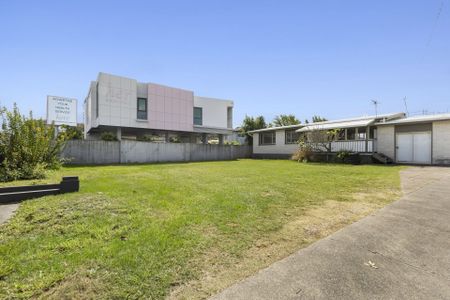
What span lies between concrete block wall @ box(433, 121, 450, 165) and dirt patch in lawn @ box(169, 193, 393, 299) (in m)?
13.3

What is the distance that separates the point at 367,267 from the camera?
8.67 ft

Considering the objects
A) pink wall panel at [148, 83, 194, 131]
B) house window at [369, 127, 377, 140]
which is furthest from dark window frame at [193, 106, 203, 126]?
house window at [369, 127, 377, 140]

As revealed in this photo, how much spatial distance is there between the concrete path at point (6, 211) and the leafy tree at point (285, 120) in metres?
34.5

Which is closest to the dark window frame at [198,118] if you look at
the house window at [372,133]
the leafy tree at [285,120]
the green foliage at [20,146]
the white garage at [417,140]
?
the leafy tree at [285,120]

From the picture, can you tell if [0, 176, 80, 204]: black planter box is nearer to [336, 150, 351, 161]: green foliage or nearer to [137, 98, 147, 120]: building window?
[137, 98, 147, 120]: building window

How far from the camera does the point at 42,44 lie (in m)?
A: 10.1

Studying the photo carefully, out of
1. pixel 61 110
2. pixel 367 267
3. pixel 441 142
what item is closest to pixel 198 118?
pixel 61 110

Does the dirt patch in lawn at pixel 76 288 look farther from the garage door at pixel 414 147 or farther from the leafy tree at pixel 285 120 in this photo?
the leafy tree at pixel 285 120

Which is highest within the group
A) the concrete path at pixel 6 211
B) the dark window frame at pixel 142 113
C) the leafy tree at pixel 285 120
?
the leafy tree at pixel 285 120

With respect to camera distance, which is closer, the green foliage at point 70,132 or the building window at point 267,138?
the green foliage at point 70,132

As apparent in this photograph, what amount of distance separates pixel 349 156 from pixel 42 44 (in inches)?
768

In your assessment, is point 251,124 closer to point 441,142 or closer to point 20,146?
point 441,142

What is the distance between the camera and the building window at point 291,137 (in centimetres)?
2280

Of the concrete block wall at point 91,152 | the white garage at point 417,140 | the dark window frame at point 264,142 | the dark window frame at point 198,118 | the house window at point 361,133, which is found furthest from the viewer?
the dark window frame at point 198,118
